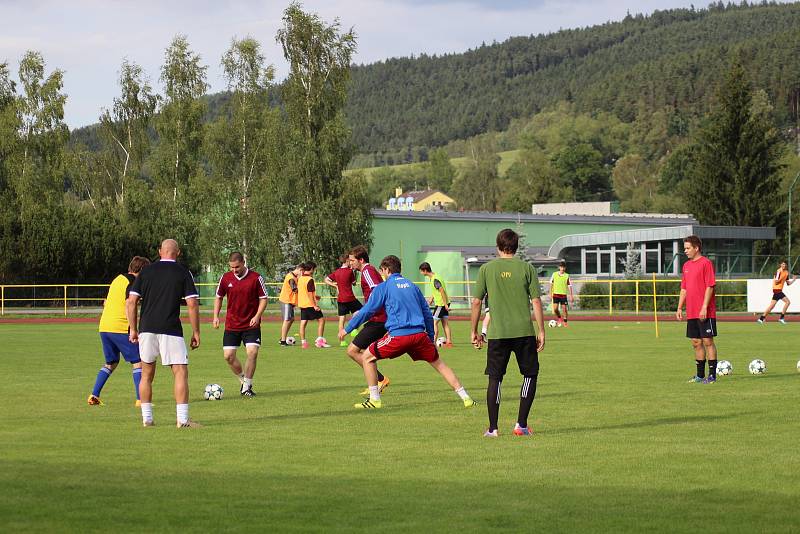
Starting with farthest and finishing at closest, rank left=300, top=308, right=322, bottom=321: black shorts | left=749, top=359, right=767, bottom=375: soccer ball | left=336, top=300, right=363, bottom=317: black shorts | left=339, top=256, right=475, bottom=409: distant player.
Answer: left=300, top=308, right=322, bottom=321: black shorts
left=336, top=300, right=363, bottom=317: black shorts
left=749, top=359, right=767, bottom=375: soccer ball
left=339, top=256, right=475, bottom=409: distant player

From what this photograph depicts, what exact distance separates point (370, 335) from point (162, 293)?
12.6 ft

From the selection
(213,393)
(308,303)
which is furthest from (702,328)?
(308,303)

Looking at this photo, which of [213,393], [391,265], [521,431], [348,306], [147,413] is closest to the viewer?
[521,431]

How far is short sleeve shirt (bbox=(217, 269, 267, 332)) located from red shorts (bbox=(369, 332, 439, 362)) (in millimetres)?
2805

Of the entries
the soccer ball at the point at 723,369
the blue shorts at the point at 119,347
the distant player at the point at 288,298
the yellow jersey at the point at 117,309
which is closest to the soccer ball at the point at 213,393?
the blue shorts at the point at 119,347

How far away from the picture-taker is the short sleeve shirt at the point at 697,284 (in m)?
16.9

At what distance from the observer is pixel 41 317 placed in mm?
49375

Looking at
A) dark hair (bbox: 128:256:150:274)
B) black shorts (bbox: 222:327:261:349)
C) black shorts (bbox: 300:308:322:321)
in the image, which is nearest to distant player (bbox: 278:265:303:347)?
black shorts (bbox: 300:308:322:321)

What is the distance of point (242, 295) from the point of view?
16266 mm

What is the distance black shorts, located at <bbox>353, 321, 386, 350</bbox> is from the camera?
15.4m

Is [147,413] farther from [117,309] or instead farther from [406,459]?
[406,459]

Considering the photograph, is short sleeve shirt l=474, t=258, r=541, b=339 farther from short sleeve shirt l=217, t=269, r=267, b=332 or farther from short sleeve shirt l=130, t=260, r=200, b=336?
short sleeve shirt l=217, t=269, r=267, b=332

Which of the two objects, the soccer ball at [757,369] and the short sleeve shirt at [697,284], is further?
the soccer ball at [757,369]

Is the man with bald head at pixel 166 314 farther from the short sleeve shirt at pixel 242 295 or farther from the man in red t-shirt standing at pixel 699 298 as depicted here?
the man in red t-shirt standing at pixel 699 298
